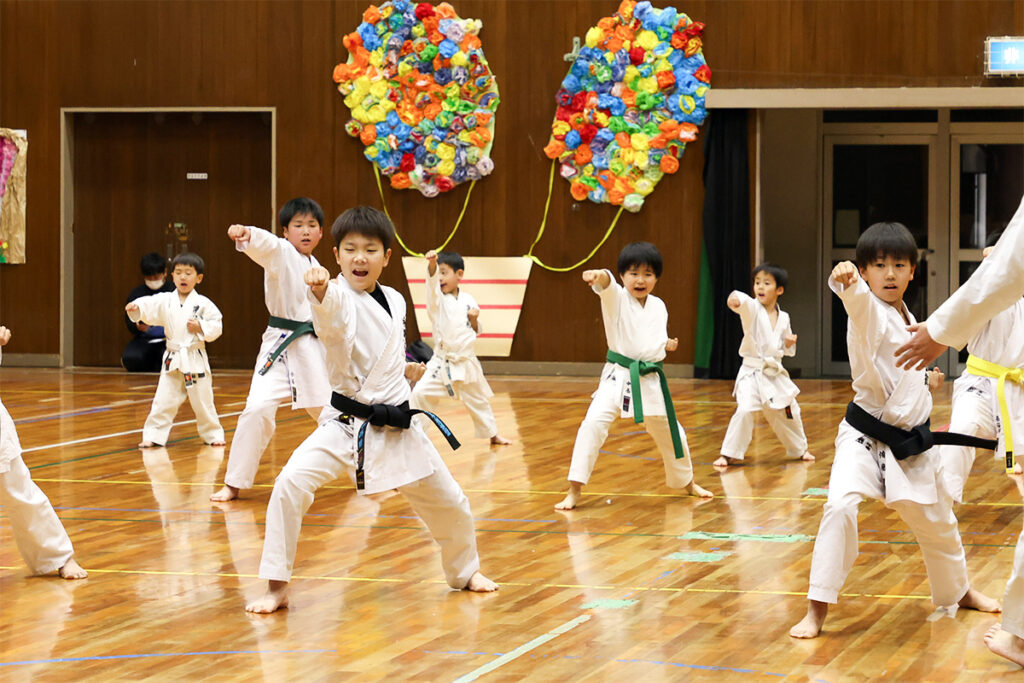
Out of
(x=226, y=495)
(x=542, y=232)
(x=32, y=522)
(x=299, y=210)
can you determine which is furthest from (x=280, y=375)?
(x=542, y=232)

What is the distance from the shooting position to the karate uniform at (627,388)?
587cm

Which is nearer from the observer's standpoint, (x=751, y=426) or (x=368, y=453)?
(x=368, y=453)

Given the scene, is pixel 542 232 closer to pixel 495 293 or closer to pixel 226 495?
pixel 495 293

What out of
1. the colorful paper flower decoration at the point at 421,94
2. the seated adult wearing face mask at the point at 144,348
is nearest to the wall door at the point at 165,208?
the seated adult wearing face mask at the point at 144,348

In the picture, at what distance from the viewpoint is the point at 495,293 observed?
41.7ft

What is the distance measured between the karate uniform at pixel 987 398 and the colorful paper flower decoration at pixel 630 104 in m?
7.00

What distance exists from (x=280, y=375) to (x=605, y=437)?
5.21 feet

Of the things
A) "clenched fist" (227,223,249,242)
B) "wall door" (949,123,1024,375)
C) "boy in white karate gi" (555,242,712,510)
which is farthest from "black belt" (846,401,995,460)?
"wall door" (949,123,1024,375)

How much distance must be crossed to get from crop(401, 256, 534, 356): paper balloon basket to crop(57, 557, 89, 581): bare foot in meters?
8.26

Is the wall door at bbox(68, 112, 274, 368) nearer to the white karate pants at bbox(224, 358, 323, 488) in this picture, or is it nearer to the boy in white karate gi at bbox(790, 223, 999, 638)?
the white karate pants at bbox(224, 358, 323, 488)

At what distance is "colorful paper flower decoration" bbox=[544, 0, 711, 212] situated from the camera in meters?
12.1

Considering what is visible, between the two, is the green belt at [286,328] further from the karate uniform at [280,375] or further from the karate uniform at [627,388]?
the karate uniform at [627,388]

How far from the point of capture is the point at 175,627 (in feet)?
12.6

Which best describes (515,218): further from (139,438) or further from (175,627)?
(175,627)
